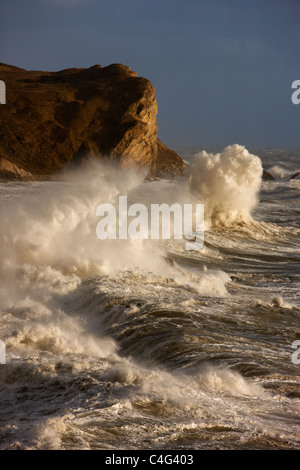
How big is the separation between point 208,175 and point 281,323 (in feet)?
39.4

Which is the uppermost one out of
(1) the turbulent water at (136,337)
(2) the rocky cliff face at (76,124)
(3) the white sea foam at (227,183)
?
(2) the rocky cliff face at (76,124)

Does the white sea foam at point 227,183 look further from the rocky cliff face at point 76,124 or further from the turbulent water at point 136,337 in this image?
the rocky cliff face at point 76,124

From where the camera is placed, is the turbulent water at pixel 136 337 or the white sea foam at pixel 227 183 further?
the white sea foam at pixel 227 183

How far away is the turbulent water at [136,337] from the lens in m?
5.39

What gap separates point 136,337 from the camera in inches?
320

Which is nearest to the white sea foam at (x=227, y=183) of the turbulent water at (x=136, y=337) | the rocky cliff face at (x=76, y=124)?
the turbulent water at (x=136, y=337)

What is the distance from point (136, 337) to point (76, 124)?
28123mm

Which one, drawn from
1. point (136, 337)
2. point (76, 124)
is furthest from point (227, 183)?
point (76, 124)

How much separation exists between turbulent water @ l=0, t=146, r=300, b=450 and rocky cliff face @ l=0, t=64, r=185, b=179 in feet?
56.0

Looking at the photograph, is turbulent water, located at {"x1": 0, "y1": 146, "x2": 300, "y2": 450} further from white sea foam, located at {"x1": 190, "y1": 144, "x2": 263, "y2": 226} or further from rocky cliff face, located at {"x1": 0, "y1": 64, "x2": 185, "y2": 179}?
rocky cliff face, located at {"x1": 0, "y1": 64, "x2": 185, "y2": 179}

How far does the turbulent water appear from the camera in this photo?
539 centimetres

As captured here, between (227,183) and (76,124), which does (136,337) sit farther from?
(76,124)

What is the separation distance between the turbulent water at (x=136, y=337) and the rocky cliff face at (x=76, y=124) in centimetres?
1706
